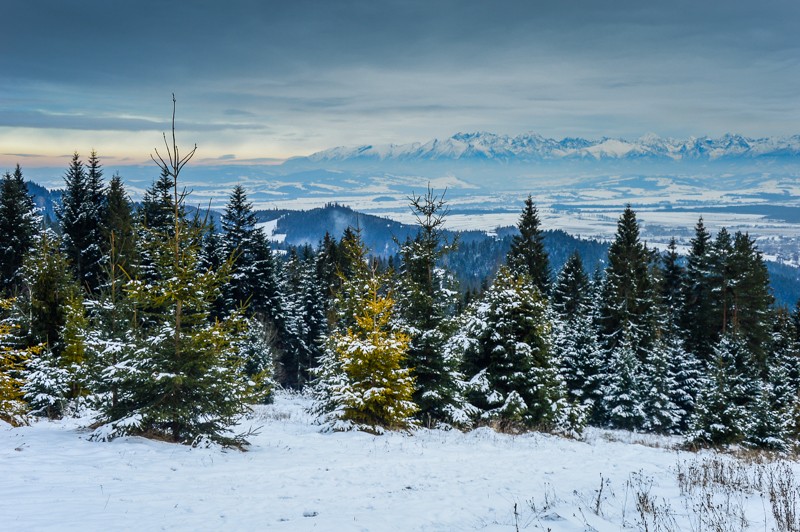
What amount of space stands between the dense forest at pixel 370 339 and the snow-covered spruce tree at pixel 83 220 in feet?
0.50

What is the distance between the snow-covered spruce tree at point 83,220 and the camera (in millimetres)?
36719

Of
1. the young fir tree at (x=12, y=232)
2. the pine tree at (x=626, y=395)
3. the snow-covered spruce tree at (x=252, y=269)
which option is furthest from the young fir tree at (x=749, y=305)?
the young fir tree at (x=12, y=232)

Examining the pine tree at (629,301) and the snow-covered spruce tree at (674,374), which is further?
the pine tree at (629,301)

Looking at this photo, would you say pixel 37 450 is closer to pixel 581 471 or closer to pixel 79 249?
pixel 581 471

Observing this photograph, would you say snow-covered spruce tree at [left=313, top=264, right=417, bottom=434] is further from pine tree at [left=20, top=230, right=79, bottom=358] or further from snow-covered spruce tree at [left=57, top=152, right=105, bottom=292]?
snow-covered spruce tree at [left=57, top=152, right=105, bottom=292]

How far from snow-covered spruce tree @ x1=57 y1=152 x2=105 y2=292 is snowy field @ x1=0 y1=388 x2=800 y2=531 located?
28000mm

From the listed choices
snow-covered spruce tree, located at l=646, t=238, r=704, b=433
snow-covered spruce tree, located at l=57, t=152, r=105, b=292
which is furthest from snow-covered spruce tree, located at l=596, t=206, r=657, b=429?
snow-covered spruce tree, located at l=57, t=152, r=105, b=292

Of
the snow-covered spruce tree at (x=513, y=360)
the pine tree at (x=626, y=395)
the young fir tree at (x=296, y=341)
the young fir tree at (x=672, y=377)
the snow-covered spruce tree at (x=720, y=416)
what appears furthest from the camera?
the young fir tree at (x=296, y=341)

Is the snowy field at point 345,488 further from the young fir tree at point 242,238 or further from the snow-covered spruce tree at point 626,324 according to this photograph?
the young fir tree at point 242,238

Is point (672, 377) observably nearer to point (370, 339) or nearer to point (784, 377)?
point (784, 377)

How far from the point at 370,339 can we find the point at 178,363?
18.4ft

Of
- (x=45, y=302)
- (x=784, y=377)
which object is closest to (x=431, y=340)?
(x=45, y=302)

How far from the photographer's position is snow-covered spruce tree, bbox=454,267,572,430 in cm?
1792

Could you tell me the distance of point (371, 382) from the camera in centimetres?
1477
